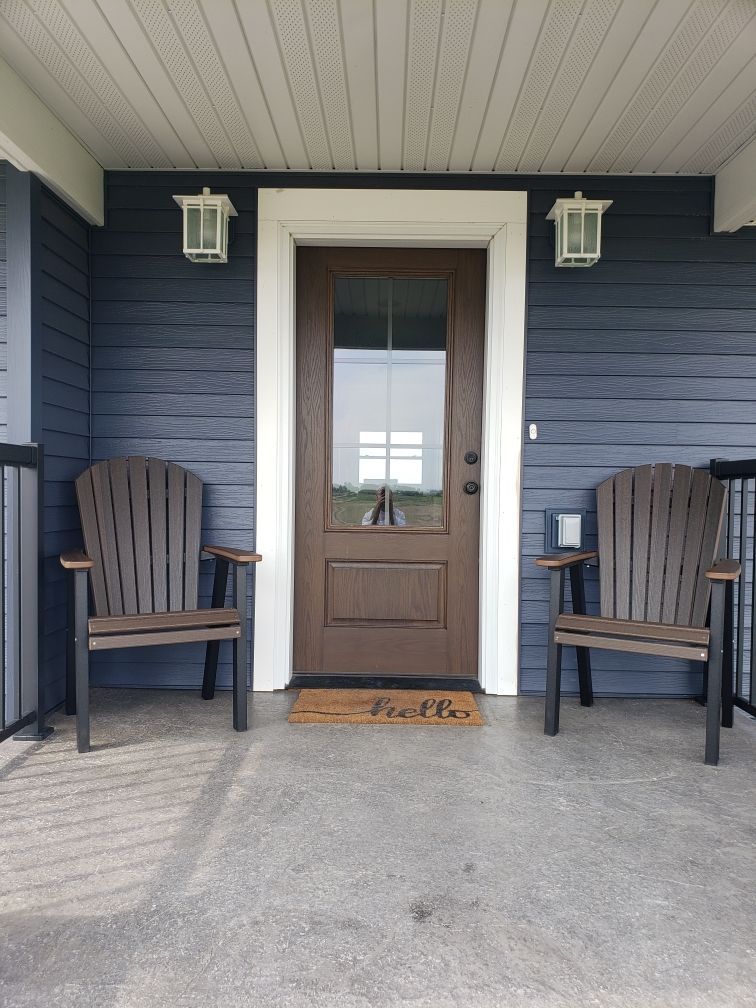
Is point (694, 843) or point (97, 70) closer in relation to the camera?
point (694, 843)

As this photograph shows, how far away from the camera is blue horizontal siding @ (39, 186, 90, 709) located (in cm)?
263

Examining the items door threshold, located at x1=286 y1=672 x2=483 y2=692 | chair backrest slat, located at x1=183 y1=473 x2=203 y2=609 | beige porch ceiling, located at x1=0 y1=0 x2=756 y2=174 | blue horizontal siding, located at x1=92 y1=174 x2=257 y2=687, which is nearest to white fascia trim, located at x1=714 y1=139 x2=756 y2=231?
beige porch ceiling, located at x1=0 y1=0 x2=756 y2=174

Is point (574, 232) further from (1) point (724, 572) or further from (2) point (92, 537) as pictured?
(2) point (92, 537)

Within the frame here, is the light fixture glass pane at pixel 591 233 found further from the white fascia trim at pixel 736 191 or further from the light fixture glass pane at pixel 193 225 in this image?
the light fixture glass pane at pixel 193 225

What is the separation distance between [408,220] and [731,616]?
2.25 m

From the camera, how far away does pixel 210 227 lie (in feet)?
9.33

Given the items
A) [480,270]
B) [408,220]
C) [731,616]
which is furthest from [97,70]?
[731,616]

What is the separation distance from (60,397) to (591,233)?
2.34 meters

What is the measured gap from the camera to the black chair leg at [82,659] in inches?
90.3

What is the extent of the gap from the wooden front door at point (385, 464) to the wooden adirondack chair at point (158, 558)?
545 mm

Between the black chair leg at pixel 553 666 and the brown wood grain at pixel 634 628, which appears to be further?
the black chair leg at pixel 553 666

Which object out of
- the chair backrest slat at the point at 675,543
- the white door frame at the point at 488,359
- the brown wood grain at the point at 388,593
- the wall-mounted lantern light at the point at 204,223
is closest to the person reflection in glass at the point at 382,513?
the brown wood grain at the point at 388,593

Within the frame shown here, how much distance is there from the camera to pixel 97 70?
7.50 feet

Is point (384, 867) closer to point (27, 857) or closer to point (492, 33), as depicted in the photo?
point (27, 857)
